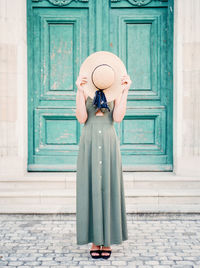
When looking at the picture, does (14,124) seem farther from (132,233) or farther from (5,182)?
Result: (132,233)

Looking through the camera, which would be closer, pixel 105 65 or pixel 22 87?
pixel 105 65

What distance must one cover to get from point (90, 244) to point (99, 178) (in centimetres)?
90

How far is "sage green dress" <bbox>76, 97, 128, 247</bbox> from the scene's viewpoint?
11.7 feet

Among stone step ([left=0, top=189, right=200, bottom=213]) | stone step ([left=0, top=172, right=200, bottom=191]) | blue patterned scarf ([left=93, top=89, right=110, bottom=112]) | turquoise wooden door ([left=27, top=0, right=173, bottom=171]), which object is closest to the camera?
blue patterned scarf ([left=93, top=89, right=110, bottom=112])

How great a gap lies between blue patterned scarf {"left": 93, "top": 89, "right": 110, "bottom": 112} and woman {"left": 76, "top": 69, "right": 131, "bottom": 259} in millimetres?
136

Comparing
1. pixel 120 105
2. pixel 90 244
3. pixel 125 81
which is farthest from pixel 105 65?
pixel 90 244

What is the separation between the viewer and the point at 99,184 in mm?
3561

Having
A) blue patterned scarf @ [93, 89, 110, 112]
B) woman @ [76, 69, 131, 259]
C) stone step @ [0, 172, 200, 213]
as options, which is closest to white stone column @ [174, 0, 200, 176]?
stone step @ [0, 172, 200, 213]

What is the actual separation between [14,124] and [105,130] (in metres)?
2.27

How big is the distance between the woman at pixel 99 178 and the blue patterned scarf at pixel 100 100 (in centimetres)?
14

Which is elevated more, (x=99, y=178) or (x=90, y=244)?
(x=99, y=178)

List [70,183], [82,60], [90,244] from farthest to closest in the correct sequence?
1. [82,60]
2. [70,183]
3. [90,244]

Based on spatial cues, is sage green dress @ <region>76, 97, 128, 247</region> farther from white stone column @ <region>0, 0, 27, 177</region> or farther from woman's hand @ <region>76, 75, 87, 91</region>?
white stone column @ <region>0, 0, 27, 177</region>

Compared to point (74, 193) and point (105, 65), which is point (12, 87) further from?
point (105, 65)
